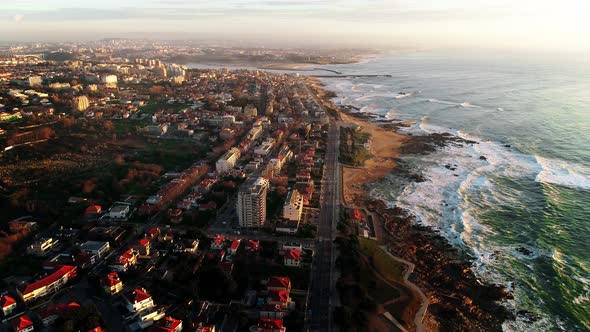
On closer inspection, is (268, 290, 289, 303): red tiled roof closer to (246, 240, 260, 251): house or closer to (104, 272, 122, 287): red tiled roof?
(246, 240, 260, 251): house

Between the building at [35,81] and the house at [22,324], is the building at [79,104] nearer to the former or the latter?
the building at [35,81]

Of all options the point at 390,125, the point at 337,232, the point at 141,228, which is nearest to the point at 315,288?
the point at 337,232

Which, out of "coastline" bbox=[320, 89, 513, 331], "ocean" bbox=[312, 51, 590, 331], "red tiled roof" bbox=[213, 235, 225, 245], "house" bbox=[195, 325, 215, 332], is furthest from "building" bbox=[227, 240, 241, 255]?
"ocean" bbox=[312, 51, 590, 331]

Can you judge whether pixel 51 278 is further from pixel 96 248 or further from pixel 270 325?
pixel 270 325

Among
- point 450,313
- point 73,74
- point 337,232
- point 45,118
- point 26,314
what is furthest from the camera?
point 73,74

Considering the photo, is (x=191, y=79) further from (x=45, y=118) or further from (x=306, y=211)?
(x=306, y=211)
